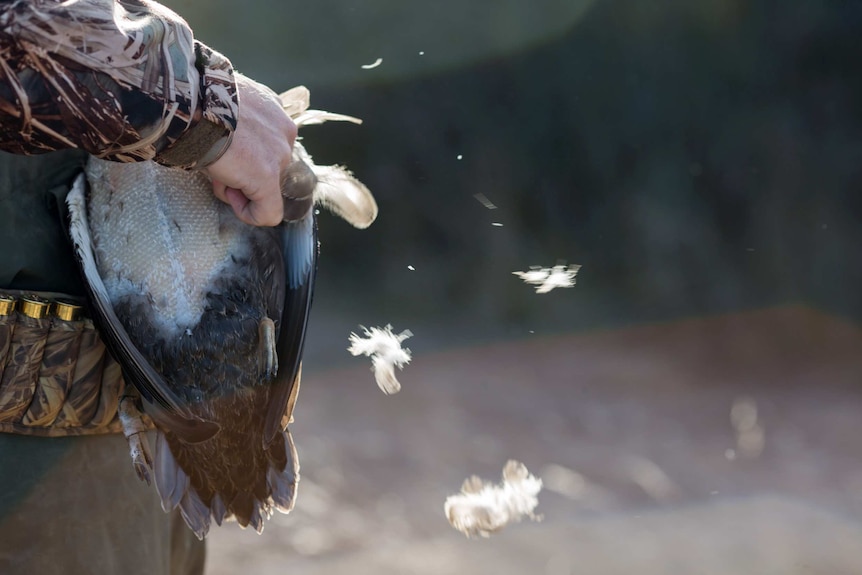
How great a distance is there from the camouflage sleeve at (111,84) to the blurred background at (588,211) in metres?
4.34

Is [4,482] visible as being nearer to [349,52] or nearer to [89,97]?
[89,97]

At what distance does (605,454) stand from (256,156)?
4295 millimetres

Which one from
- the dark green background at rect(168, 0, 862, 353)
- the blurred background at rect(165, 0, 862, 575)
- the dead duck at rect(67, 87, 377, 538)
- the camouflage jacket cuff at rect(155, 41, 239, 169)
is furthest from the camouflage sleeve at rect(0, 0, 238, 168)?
the dark green background at rect(168, 0, 862, 353)

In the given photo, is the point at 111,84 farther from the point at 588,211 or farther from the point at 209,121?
the point at 588,211

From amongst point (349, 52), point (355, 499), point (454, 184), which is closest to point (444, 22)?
point (349, 52)

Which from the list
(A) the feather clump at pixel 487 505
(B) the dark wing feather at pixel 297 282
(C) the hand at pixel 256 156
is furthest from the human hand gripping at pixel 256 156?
(A) the feather clump at pixel 487 505

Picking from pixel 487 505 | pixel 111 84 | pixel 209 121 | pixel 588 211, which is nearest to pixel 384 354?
pixel 487 505

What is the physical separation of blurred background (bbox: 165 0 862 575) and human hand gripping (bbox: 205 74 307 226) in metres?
4.13

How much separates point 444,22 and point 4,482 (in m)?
6.32

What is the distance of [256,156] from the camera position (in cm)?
129

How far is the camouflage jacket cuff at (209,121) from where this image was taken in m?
1.19

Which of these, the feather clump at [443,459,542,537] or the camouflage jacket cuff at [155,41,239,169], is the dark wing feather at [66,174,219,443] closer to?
the camouflage jacket cuff at [155,41,239,169]

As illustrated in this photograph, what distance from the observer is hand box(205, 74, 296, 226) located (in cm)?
127

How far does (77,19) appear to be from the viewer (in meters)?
1.06
